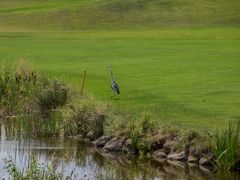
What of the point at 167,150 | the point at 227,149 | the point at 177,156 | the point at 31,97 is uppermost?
the point at 31,97

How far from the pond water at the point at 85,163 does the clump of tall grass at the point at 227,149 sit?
41 cm

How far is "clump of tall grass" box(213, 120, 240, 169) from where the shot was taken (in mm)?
19062

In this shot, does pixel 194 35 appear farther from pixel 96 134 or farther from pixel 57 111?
pixel 96 134

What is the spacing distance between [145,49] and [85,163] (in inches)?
964

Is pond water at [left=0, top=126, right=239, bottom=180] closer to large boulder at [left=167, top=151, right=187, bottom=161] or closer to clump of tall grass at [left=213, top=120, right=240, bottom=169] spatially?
large boulder at [left=167, top=151, right=187, bottom=161]

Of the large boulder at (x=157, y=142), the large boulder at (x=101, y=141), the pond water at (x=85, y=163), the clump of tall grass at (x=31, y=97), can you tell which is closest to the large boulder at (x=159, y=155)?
the large boulder at (x=157, y=142)

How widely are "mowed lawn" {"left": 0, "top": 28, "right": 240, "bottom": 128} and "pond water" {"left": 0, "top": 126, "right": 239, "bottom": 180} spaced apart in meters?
2.69

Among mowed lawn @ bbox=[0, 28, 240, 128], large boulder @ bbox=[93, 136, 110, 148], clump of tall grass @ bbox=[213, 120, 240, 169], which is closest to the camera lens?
clump of tall grass @ bbox=[213, 120, 240, 169]

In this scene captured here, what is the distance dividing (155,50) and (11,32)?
21.7 m

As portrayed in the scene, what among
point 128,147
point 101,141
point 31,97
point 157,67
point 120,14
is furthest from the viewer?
point 120,14

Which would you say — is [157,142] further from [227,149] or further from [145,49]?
[145,49]

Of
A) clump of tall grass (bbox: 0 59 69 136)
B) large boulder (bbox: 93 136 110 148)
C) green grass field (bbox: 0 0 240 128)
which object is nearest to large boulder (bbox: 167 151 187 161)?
green grass field (bbox: 0 0 240 128)

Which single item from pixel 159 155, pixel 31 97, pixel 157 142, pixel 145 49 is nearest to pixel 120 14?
pixel 145 49

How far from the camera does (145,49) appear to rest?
44.6 metres
